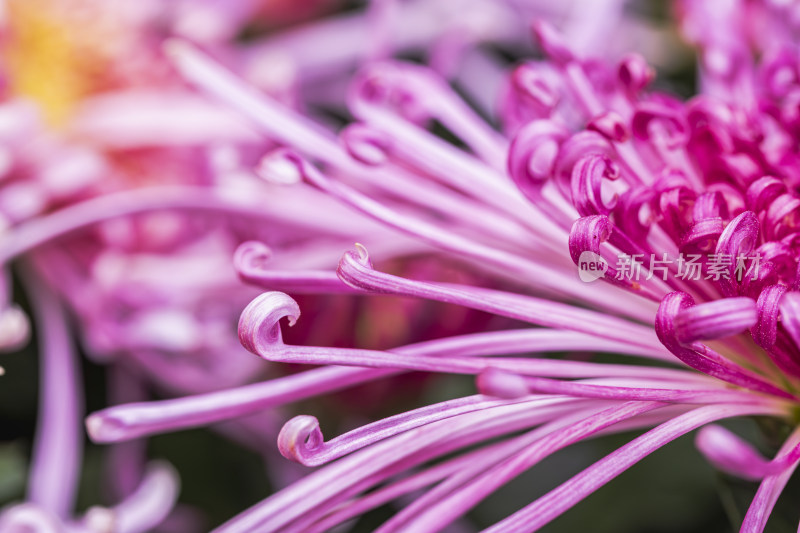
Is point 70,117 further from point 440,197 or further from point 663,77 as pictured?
point 663,77

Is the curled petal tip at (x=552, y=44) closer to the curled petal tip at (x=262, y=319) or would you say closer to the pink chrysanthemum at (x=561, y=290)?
the pink chrysanthemum at (x=561, y=290)

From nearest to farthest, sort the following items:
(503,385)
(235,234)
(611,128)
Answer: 1. (503,385)
2. (611,128)
3. (235,234)

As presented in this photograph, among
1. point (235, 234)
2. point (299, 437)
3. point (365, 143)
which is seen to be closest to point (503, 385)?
point (299, 437)

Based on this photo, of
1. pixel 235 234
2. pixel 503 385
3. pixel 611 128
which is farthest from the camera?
pixel 235 234

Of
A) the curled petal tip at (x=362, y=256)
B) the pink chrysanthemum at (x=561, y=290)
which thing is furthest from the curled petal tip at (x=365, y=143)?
the curled petal tip at (x=362, y=256)

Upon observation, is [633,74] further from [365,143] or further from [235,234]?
[235,234]

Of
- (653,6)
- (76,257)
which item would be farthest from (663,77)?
(76,257)

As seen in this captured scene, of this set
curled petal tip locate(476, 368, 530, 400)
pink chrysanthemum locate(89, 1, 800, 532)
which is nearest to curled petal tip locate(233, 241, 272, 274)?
pink chrysanthemum locate(89, 1, 800, 532)
